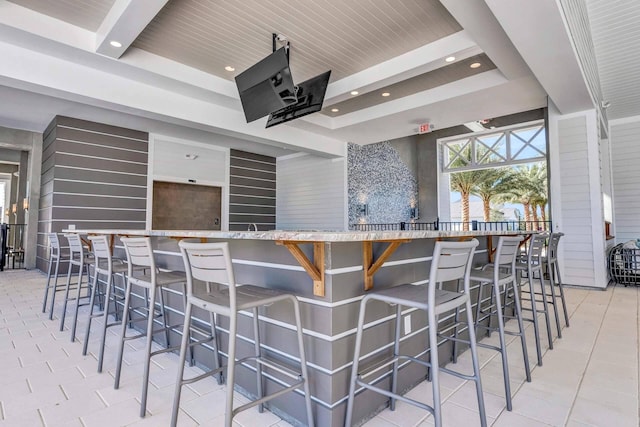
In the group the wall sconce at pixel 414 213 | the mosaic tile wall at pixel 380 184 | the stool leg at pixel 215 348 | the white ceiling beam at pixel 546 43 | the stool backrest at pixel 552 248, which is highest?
the white ceiling beam at pixel 546 43

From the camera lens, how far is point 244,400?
190 centimetres

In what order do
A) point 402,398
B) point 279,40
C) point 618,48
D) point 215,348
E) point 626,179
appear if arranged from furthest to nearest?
point 626,179 < point 618,48 < point 279,40 < point 215,348 < point 402,398

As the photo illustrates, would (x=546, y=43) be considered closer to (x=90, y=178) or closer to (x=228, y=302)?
(x=228, y=302)

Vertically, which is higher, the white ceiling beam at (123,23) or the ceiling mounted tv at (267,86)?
the white ceiling beam at (123,23)

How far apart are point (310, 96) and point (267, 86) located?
1.94ft

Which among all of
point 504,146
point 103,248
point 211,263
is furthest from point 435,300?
point 504,146

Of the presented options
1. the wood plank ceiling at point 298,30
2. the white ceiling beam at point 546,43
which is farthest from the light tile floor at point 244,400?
the wood plank ceiling at point 298,30

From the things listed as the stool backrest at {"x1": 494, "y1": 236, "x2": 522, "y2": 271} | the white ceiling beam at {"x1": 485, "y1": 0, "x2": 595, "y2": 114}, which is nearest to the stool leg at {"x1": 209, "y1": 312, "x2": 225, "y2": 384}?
the stool backrest at {"x1": 494, "y1": 236, "x2": 522, "y2": 271}

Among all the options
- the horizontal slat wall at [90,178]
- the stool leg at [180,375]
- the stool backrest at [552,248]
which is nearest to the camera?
the stool leg at [180,375]

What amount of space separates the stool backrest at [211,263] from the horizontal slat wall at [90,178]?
5.75m

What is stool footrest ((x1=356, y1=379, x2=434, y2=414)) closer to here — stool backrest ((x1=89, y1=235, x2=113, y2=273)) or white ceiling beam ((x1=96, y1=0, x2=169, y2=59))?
stool backrest ((x1=89, y1=235, x2=113, y2=273))

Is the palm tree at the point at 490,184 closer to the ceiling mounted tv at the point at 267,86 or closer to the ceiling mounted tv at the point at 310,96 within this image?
the ceiling mounted tv at the point at 310,96

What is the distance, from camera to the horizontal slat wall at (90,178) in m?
5.84

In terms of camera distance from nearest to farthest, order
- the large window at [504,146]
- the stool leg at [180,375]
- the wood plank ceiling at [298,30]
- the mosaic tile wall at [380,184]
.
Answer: the stool leg at [180,375], the wood plank ceiling at [298,30], the mosaic tile wall at [380,184], the large window at [504,146]
